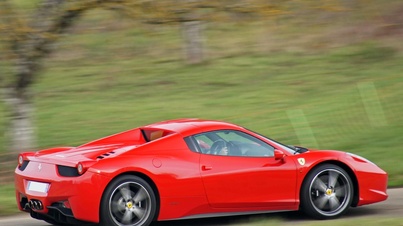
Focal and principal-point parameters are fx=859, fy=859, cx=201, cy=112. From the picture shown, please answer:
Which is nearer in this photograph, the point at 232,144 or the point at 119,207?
the point at 119,207

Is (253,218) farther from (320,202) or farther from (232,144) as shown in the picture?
(232,144)

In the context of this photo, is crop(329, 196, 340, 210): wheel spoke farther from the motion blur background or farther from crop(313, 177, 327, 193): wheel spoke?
the motion blur background

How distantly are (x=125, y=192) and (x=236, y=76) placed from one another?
15760 millimetres

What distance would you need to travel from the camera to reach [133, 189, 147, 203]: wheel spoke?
898 centimetres

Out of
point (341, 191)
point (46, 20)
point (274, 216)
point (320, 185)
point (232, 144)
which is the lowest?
point (274, 216)

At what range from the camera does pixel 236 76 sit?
24.5m

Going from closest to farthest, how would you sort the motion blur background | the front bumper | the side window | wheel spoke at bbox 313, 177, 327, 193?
1. the front bumper
2. the side window
3. wheel spoke at bbox 313, 177, 327, 193
4. the motion blur background

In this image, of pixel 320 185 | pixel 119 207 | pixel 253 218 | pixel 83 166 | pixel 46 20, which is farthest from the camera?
pixel 46 20

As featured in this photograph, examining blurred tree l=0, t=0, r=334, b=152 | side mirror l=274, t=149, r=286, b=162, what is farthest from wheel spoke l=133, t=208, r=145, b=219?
blurred tree l=0, t=0, r=334, b=152

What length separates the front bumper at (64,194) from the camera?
28.5ft

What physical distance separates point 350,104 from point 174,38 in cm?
1197

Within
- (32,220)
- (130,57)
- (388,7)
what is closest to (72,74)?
(130,57)

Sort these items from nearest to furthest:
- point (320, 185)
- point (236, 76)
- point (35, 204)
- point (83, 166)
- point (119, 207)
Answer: point (83, 166), point (119, 207), point (35, 204), point (320, 185), point (236, 76)

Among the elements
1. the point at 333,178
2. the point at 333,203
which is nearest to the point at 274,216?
the point at 333,203
